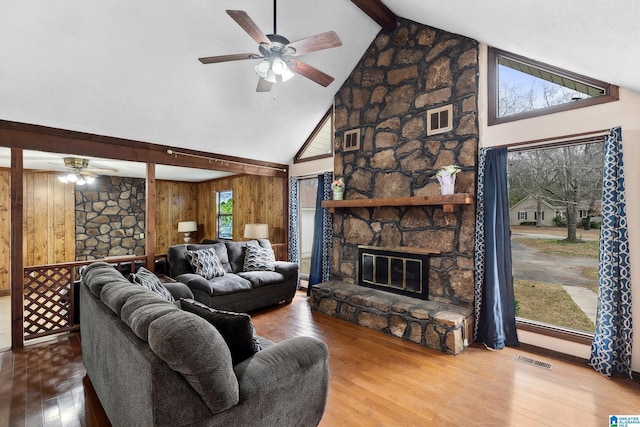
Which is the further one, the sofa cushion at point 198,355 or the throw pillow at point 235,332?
the throw pillow at point 235,332

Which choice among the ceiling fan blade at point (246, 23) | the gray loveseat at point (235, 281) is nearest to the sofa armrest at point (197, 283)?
the gray loveseat at point (235, 281)

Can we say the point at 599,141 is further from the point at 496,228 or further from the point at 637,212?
the point at 496,228

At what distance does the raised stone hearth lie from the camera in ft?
10.2

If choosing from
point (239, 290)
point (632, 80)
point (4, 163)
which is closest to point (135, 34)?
point (239, 290)

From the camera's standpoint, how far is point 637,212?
2604mm

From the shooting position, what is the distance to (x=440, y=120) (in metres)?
3.71

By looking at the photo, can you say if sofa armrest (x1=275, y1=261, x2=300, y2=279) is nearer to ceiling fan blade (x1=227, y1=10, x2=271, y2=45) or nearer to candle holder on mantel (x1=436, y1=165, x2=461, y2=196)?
candle holder on mantel (x1=436, y1=165, x2=461, y2=196)

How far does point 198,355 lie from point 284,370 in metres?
0.53

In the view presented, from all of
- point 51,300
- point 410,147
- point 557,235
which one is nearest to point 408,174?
point 410,147

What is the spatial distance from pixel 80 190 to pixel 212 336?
21.9 ft

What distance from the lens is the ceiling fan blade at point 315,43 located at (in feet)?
7.88

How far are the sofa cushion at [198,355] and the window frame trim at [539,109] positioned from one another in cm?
351

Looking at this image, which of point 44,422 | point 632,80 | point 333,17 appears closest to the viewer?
point 44,422

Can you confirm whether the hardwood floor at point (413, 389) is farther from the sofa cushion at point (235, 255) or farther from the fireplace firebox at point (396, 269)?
the sofa cushion at point (235, 255)
